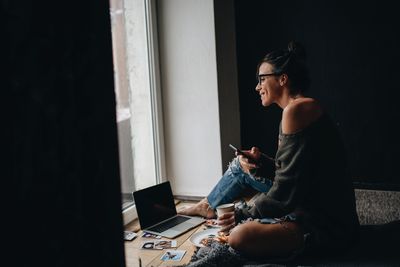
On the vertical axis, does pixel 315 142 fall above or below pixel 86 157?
below

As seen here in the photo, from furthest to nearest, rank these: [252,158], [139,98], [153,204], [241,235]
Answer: [139,98]
[153,204]
[252,158]
[241,235]

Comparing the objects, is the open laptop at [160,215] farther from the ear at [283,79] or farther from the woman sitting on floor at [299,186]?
the ear at [283,79]

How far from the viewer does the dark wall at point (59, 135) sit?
47 cm

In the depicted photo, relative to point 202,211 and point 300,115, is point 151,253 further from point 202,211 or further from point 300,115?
point 300,115

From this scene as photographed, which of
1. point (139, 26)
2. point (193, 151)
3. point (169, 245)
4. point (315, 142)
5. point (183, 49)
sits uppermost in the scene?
point (139, 26)

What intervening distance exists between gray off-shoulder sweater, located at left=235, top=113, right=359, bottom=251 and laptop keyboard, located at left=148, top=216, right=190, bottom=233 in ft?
2.70

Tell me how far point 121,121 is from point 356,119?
184 cm

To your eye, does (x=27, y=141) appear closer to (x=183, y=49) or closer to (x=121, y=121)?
(x=121, y=121)

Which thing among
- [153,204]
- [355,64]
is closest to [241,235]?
[153,204]

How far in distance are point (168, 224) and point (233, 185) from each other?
0.50 m

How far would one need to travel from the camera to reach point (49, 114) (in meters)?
0.50

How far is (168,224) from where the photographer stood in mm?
2639

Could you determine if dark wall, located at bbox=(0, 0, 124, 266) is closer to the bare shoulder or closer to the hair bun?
the bare shoulder

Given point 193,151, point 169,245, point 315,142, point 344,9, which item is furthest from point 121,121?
point 344,9
